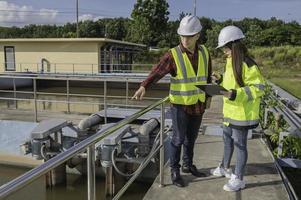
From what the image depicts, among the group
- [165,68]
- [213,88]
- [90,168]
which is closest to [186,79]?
[165,68]

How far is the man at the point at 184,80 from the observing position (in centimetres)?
333

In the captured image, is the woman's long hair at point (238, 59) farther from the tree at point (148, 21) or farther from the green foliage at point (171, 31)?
the tree at point (148, 21)

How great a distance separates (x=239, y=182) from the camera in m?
3.43

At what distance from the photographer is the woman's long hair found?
10.2ft

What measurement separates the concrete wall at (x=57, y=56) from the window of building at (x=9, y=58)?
0.19m

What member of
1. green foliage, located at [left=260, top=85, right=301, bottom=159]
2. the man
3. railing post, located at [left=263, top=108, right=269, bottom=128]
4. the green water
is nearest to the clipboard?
the man

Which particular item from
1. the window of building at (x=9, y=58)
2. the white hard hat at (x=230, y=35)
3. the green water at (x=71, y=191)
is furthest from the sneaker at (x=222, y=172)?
the window of building at (x=9, y=58)

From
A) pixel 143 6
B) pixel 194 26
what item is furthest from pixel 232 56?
pixel 143 6

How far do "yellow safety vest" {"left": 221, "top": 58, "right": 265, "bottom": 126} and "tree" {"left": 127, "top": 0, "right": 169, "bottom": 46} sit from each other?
1398 inches

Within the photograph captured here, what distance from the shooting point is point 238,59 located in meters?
3.10

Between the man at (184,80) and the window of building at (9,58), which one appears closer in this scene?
the man at (184,80)

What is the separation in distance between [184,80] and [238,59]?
56cm

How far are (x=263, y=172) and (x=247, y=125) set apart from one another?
1057mm

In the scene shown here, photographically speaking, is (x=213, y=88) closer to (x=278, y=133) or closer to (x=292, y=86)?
(x=278, y=133)
